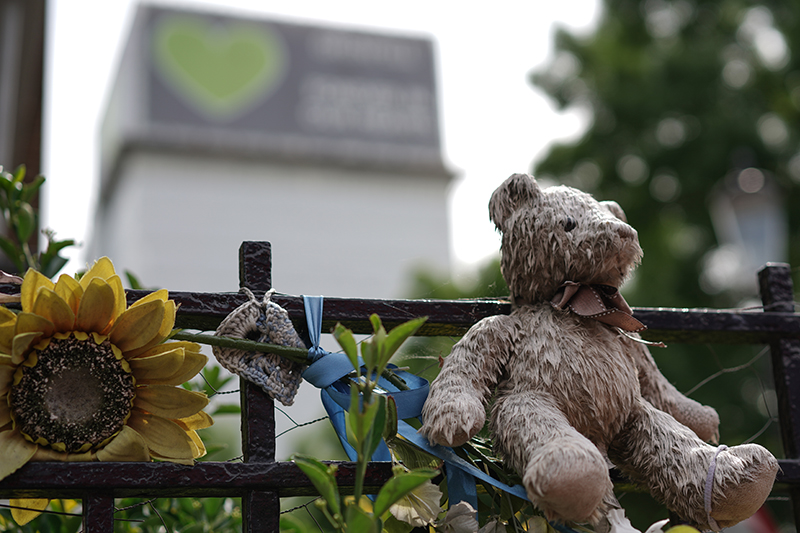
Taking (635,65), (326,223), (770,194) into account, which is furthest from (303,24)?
(770,194)

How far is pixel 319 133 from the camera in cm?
1566

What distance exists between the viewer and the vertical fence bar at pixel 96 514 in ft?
2.52

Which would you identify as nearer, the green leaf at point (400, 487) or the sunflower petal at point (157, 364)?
the green leaf at point (400, 487)

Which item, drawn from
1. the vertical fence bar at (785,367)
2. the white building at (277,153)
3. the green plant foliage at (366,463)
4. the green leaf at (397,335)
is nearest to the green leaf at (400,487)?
the green plant foliage at (366,463)

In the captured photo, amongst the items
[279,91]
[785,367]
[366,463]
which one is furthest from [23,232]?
[279,91]

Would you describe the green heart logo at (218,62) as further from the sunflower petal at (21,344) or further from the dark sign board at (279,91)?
the sunflower petal at (21,344)

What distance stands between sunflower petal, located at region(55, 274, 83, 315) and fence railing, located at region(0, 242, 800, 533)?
98 mm

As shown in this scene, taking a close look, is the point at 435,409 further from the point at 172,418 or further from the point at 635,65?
the point at 635,65

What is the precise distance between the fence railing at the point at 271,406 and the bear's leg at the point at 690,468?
21cm

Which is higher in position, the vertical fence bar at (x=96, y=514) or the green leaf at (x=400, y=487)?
the green leaf at (x=400, y=487)

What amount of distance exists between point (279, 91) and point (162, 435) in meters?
15.5

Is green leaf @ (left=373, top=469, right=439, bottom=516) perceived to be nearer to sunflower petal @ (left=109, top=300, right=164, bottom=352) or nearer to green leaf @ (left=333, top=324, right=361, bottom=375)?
green leaf @ (left=333, top=324, right=361, bottom=375)

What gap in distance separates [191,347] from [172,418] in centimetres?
8

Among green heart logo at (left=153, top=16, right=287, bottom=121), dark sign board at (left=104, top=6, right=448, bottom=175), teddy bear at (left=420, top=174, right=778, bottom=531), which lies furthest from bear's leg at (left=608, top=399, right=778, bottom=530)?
green heart logo at (left=153, top=16, right=287, bottom=121)
